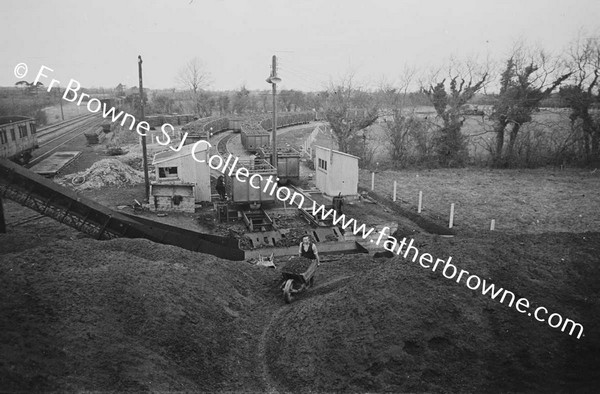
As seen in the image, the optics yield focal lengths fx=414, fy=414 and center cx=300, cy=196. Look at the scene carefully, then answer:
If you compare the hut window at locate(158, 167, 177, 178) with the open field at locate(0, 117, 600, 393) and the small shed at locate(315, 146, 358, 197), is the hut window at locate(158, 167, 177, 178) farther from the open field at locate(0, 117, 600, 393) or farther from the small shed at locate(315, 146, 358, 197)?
the open field at locate(0, 117, 600, 393)

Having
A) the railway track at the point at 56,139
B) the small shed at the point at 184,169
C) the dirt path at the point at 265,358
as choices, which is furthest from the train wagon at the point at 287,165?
the railway track at the point at 56,139

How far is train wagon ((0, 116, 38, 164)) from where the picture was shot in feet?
80.5

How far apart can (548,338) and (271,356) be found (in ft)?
17.5

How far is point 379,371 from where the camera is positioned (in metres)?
7.14

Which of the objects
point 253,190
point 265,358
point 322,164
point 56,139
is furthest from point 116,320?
point 56,139

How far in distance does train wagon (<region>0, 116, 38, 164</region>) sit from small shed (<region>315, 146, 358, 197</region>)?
17879 millimetres

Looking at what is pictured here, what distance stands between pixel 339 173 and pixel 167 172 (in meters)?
8.66

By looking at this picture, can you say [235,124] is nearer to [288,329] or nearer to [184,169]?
[184,169]

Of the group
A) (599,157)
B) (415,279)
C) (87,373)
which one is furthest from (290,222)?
(599,157)

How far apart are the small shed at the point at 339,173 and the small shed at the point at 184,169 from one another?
628cm

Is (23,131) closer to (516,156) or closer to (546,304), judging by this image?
(546,304)

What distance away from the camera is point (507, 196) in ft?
76.3

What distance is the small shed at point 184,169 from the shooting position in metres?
19.4

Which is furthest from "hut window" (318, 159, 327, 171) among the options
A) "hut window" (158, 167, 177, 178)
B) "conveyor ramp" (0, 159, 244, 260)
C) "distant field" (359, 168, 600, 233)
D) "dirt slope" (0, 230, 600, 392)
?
"dirt slope" (0, 230, 600, 392)
